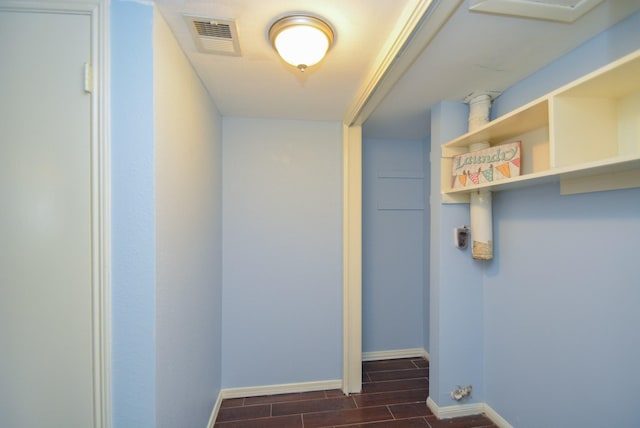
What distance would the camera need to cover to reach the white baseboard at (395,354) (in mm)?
2752

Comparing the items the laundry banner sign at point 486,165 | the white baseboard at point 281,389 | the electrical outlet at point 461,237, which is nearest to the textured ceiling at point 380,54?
the laundry banner sign at point 486,165

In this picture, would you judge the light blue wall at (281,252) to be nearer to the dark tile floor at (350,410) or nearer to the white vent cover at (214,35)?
the dark tile floor at (350,410)

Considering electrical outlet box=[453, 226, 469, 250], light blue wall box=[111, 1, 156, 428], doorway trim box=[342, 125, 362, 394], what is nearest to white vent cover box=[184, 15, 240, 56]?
light blue wall box=[111, 1, 156, 428]

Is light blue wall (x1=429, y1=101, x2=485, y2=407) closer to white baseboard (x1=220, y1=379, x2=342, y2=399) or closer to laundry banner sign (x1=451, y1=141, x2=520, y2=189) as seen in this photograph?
laundry banner sign (x1=451, y1=141, x2=520, y2=189)

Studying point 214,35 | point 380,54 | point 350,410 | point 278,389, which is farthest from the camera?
point 278,389

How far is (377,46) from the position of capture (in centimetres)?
127

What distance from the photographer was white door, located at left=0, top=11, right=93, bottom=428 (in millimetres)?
940

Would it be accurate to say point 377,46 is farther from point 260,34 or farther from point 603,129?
point 603,129

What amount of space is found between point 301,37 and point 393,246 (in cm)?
217

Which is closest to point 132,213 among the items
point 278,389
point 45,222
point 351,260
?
point 45,222

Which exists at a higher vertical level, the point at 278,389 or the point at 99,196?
the point at 99,196

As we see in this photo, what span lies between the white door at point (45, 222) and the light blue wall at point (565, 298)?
213cm

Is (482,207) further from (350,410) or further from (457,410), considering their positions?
(350,410)

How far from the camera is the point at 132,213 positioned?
39.8 inches
